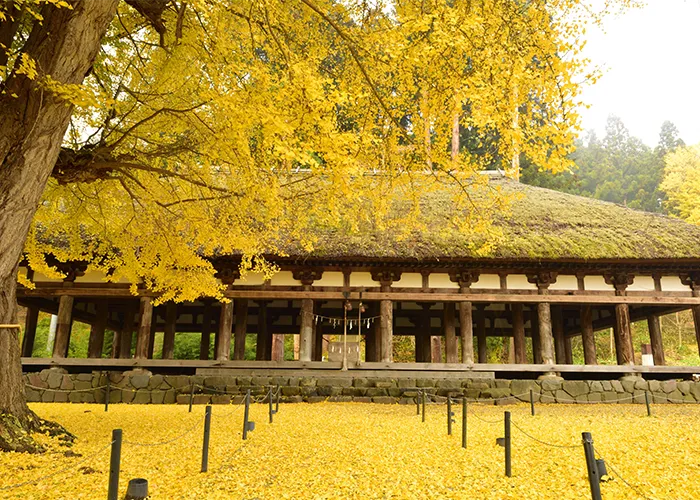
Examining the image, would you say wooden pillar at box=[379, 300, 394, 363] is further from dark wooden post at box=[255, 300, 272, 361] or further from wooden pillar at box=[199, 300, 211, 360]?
wooden pillar at box=[199, 300, 211, 360]

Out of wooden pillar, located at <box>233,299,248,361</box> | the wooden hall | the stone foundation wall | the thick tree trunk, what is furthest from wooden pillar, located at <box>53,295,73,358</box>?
the thick tree trunk

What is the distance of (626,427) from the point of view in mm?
7234

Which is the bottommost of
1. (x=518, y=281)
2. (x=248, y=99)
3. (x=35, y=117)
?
(x=518, y=281)

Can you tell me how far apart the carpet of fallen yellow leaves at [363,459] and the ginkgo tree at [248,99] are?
48.0 inches

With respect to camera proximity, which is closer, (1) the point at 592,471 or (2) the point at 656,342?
(1) the point at 592,471

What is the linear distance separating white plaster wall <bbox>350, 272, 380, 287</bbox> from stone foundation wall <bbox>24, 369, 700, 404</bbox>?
2.43 metres

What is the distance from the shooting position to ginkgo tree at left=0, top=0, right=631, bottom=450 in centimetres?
458

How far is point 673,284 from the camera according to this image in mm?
12023

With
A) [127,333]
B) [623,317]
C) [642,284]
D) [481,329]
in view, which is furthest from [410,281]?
[127,333]

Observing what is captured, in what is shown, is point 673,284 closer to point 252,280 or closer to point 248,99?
point 252,280

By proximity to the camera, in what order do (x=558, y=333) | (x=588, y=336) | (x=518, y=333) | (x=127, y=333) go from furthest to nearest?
(x=558, y=333)
(x=127, y=333)
(x=588, y=336)
(x=518, y=333)

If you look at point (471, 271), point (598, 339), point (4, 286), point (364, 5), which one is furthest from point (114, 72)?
point (598, 339)

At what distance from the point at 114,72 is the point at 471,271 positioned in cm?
898

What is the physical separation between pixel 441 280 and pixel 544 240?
9.17ft
